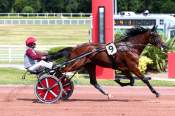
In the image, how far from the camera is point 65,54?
1256cm

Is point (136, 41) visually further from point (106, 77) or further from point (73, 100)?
point (106, 77)

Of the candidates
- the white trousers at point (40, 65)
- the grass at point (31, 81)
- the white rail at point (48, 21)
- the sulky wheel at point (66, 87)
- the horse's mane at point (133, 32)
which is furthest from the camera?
the white rail at point (48, 21)

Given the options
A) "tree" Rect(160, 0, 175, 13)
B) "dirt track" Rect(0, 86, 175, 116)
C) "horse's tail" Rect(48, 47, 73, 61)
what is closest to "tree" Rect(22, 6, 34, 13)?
"tree" Rect(160, 0, 175, 13)

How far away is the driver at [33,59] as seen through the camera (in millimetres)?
12070

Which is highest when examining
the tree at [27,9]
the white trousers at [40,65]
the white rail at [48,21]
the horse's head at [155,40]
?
the horse's head at [155,40]

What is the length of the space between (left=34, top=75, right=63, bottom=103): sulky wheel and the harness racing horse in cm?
47

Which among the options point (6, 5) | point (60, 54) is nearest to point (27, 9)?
point (6, 5)

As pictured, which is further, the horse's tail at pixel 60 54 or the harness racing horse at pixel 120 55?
the horse's tail at pixel 60 54

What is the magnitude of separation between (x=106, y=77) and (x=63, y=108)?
7.09 m

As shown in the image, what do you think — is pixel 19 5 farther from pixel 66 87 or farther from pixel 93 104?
pixel 93 104

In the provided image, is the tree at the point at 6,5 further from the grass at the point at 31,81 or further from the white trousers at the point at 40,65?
the white trousers at the point at 40,65

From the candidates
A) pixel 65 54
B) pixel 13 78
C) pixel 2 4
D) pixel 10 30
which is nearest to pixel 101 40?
pixel 13 78

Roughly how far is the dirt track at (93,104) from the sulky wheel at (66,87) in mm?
164

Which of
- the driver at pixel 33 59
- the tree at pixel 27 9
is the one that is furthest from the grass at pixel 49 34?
the driver at pixel 33 59
